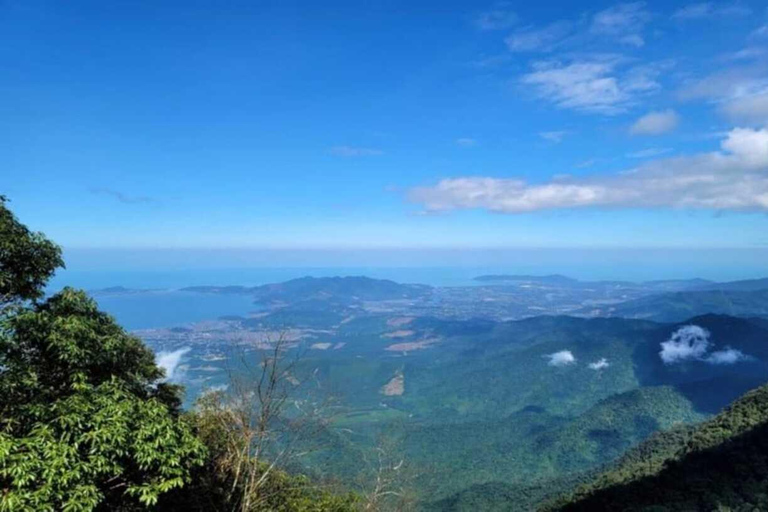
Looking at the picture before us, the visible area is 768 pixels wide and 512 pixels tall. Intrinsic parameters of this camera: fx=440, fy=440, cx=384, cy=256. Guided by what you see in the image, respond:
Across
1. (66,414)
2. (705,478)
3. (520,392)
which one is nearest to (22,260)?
(66,414)

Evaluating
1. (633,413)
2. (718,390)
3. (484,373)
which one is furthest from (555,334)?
(633,413)

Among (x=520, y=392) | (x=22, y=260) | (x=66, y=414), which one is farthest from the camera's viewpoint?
(x=520, y=392)

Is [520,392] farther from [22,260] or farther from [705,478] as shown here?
[22,260]

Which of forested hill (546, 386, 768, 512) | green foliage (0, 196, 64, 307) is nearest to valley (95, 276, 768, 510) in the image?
forested hill (546, 386, 768, 512)

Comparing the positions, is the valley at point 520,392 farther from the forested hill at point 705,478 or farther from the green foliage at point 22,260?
the green foliage at point 22,260

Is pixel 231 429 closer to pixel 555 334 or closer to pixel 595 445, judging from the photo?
pixel 595 445

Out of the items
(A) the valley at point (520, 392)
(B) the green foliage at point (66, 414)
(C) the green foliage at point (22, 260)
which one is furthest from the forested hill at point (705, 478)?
(C) the green foliage at point (22, 260)
